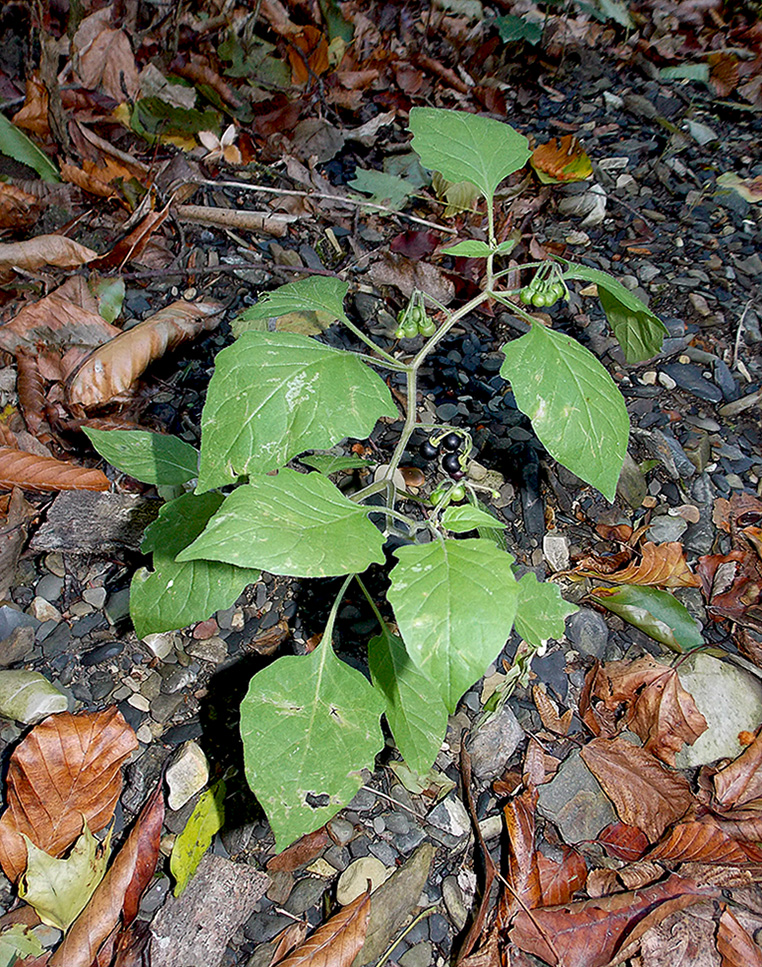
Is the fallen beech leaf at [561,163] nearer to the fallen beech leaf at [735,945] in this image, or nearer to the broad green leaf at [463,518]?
the broad green leaf at [463,518]

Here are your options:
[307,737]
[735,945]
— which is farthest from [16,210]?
[735,945]

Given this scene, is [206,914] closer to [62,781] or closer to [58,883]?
[58,883]

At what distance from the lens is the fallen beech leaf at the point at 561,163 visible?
2.95 m

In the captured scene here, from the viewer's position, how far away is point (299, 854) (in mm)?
1430

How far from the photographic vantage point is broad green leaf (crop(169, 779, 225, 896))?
4.52 ft

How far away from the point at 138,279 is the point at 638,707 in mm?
1956

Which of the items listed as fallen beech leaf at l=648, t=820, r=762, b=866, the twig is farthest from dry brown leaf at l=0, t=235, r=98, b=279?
fallen beech leaf at l=648, t=820, r=762, b=866

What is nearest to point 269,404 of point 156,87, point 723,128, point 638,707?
point 638,707

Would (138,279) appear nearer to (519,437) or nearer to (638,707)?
(519,437)

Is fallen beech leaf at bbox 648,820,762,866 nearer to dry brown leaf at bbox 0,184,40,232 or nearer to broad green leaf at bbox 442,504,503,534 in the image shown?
broad green leaf at bbox 442,504,503,534

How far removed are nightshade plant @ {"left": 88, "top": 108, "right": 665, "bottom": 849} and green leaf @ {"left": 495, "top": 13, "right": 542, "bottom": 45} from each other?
2949 millimetres

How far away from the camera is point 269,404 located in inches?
44.0

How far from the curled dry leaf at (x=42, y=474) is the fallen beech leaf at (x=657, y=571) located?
1.27m

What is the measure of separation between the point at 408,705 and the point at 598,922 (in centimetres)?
53
